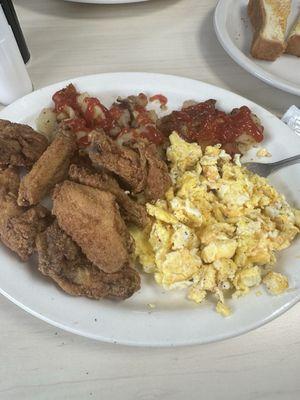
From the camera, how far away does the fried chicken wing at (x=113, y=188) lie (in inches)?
49.2

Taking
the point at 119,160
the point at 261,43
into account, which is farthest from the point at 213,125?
the point at 261,43

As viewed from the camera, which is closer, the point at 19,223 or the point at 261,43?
the point at 19,223

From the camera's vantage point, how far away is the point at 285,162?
4.71 ft

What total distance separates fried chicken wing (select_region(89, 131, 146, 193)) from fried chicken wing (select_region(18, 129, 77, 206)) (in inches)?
4.3

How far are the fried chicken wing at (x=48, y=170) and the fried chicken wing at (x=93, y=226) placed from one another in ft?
0.35

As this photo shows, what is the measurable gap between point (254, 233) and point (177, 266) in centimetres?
27

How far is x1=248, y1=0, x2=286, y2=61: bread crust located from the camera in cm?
178

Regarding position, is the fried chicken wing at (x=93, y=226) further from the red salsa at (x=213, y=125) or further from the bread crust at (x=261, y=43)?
the bread crust at (x=261, y=43)

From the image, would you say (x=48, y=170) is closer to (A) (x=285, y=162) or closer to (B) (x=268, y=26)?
(A) (x=285, y=162)

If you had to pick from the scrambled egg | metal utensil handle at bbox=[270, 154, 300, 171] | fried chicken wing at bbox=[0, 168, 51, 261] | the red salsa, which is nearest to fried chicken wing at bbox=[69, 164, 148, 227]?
the scrambled egg

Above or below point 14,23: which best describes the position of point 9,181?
below

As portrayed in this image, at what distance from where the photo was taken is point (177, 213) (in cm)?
127

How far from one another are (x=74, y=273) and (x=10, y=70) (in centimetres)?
93

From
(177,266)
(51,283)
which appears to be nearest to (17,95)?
(51,283)
